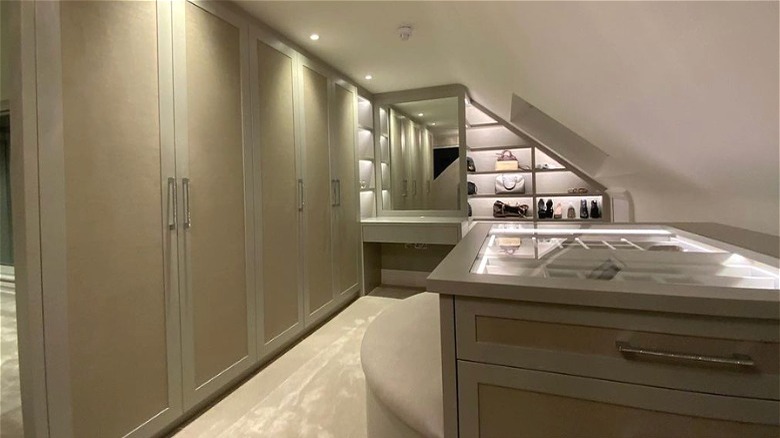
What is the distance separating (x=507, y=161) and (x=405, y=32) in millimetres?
2145

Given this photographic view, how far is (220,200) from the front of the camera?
1987mm

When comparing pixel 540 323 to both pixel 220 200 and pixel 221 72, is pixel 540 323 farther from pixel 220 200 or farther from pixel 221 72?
pixel 221 72

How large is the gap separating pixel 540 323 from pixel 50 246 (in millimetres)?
1577

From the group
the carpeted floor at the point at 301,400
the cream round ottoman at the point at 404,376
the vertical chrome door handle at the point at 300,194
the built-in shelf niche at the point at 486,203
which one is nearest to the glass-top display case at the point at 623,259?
the cream round ottoman at the point at 404,376

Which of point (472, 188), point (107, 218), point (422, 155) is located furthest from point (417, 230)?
point (107, 218)

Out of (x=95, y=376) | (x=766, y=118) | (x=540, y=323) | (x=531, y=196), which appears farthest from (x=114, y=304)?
(x=531, y=196)

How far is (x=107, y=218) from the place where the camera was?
143 cm

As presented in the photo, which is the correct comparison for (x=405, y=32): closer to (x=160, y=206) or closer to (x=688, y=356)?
(x=160, y=206)

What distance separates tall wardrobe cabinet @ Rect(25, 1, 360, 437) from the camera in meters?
1.28

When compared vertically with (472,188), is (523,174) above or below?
above

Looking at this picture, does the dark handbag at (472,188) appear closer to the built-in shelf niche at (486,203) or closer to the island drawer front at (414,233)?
the built-in shelf niche at (486,203)

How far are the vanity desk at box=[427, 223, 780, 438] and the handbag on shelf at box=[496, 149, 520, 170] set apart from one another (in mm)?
3266

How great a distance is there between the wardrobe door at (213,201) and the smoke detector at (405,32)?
104 cm

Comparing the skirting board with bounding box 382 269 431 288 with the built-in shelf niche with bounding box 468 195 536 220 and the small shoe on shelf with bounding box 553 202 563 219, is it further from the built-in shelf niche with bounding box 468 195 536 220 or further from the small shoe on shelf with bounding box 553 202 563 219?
the small shoe on shelf with bounding box 553 202 563 219
